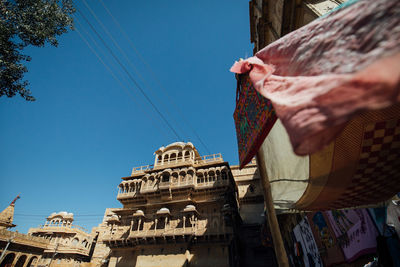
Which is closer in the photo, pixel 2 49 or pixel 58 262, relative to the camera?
pixel 2 49

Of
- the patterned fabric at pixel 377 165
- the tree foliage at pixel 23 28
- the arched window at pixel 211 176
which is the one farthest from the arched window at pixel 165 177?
the patterned fabric at pixel 377 165

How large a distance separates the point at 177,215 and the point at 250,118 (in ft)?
63.3

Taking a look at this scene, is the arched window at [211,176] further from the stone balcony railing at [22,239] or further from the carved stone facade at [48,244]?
the stone balcony railing at [22,239]

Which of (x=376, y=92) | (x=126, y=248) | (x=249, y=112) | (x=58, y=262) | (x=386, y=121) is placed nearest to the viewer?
(x=376, y=92)

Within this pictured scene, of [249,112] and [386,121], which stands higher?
[249,112]

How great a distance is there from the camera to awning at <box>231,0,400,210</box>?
1.10 m

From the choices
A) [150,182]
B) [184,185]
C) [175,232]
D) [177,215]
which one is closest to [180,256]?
[175,232]

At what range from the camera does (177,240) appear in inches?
708

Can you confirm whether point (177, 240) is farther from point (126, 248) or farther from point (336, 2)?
point (336, 2)

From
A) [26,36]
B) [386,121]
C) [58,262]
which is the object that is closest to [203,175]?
[26,36]

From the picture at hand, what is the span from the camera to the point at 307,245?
7672mm

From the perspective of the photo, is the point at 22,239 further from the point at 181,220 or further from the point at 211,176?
the point at 211,176

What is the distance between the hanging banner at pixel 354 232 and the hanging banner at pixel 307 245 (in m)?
1.86

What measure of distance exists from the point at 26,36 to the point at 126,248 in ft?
67.9
